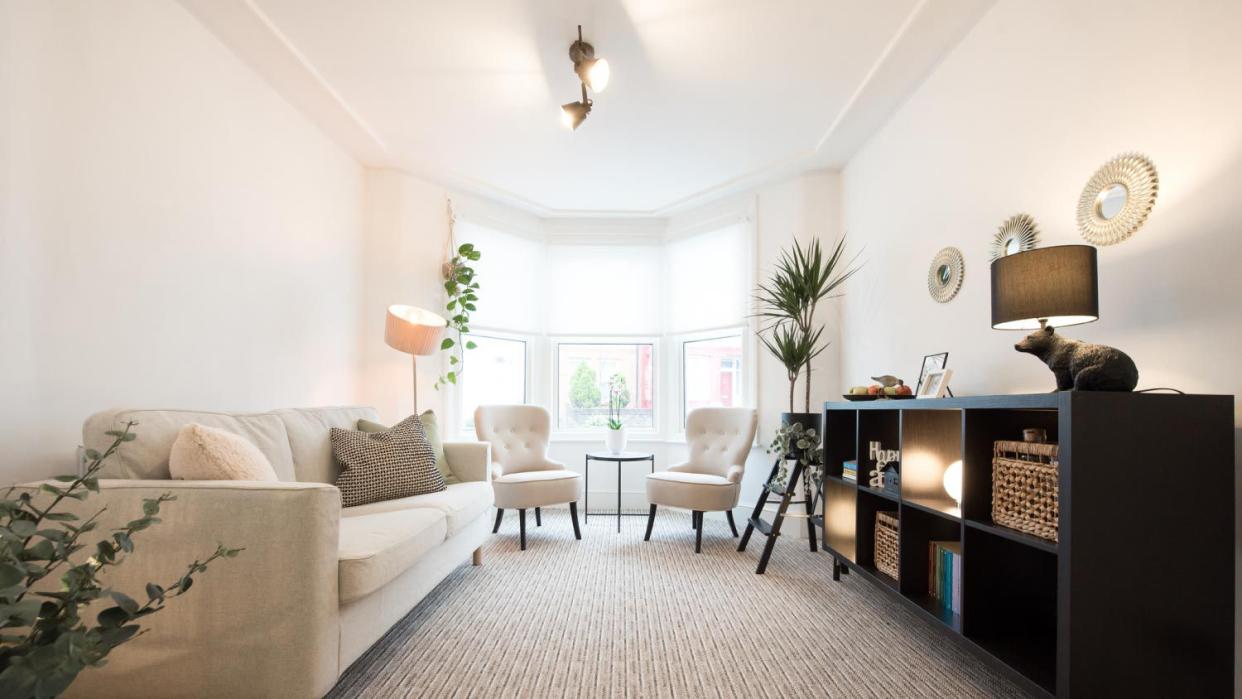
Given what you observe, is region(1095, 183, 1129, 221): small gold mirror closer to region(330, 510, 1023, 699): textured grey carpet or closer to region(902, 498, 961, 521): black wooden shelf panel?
region(902, 498, 961, 521): black wooden shelf panel

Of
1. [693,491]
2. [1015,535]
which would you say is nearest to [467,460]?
[693,491]

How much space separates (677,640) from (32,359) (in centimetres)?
241

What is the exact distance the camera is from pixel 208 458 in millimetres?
1841

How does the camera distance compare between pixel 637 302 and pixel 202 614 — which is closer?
pixel 202 614

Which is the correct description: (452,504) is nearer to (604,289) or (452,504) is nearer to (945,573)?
(945,573)

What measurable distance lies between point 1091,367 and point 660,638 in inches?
67.3

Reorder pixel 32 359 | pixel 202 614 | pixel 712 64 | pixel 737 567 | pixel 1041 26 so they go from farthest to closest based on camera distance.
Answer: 1. pixel 737 567
2. pixel 712 64
3. pixel 1041 26
4. pixel 32 359
5. pixel 202 614

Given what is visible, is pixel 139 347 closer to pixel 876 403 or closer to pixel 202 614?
pixel 202 614

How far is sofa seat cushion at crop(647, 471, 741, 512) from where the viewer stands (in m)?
3.69

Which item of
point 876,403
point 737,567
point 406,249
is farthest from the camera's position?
point 406,249

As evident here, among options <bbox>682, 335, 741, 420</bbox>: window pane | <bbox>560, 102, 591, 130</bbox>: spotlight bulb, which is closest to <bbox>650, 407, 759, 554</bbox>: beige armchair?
<bbox>682, 335, 741, 420</bbox>: window pane

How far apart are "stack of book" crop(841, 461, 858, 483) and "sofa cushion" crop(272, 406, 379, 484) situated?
240cm

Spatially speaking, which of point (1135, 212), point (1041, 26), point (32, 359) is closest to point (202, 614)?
point (32, 359)

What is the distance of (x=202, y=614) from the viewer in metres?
1.55
